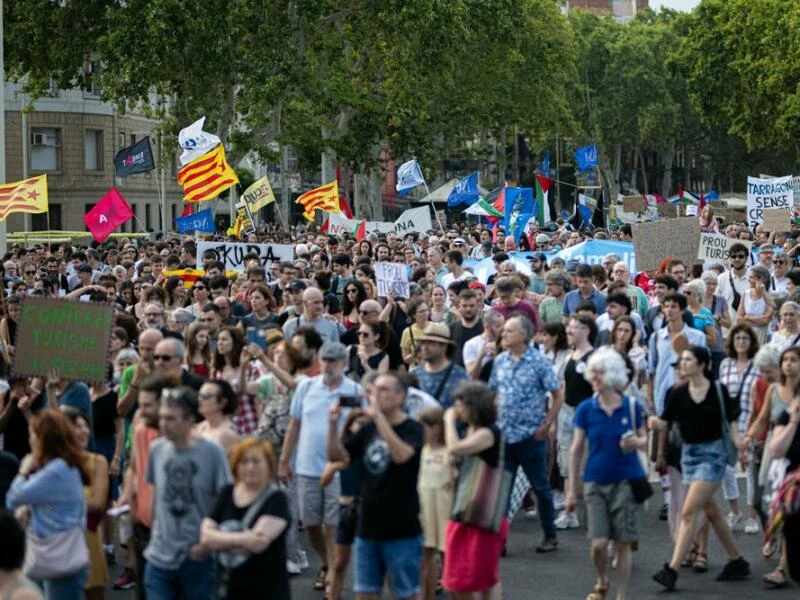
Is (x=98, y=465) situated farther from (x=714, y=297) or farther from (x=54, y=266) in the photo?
(x=54, y=266)

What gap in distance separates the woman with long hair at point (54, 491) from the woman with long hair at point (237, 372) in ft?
8.47

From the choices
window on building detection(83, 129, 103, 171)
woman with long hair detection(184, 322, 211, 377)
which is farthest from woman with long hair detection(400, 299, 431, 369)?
window on building detection(83, 129, 103, 171)

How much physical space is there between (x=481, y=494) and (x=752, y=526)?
3.82m

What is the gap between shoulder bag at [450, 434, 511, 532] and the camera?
8.52 meters

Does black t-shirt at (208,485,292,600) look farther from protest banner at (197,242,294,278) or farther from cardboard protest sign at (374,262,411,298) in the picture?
protest banner at (197,242,294,278)

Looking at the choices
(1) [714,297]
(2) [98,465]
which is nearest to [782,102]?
(1) [714,297]

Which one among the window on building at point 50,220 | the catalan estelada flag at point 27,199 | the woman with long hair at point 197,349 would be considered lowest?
the woman with long hair at point 197,349

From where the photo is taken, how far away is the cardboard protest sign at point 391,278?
17750 mm

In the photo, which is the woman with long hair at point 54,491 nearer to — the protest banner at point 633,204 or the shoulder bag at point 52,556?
the shoulder bag at point 52,556

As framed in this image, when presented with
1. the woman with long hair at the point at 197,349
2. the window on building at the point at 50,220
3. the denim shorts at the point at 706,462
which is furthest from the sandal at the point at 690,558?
the window on building at the point at 50,220

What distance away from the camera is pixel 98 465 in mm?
8539

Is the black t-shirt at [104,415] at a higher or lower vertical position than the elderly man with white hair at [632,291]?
lower

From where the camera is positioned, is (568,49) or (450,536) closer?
(450,536)

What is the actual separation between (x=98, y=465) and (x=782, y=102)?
52.4m
